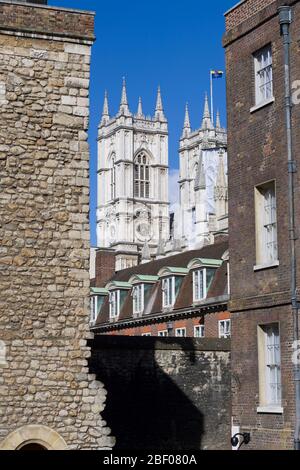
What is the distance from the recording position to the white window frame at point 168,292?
45.7m

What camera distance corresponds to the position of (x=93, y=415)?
15.5 metres

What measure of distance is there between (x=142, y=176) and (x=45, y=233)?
488 feet

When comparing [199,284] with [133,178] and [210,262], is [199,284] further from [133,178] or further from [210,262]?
[133,178]

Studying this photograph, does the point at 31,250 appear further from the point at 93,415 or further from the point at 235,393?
the point at 235,393

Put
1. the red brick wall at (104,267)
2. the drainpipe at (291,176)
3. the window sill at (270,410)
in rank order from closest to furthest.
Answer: the drainpipe at (291,176) < the window sill at (270,410) < the red brick wall at (104,267)

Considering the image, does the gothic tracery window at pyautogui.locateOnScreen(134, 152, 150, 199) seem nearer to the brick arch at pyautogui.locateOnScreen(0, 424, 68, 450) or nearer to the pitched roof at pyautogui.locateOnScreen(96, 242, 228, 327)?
the pitched roof at pyautogui.locateOnScreen(96, 242, 228, 327)

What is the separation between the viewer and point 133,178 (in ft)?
531

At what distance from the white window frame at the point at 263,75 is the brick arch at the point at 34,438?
31.5 feet

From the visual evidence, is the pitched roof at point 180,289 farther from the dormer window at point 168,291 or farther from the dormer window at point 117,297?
the dormer window at point 168,291

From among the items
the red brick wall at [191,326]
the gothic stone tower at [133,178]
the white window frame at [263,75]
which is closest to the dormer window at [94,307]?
the red brick wall at [191,326]

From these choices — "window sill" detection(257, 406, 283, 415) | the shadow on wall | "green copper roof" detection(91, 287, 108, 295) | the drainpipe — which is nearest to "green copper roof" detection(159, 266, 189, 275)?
"green copper roof" detection(91, 287, 108, 295)

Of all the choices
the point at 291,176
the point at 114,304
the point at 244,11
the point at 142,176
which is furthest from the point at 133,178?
the point at 291,176

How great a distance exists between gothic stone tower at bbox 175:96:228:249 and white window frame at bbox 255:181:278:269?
62501 millimetres

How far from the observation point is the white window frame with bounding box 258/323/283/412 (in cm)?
2000
